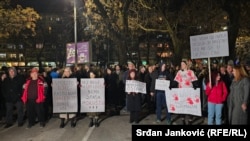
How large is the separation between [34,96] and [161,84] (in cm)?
394

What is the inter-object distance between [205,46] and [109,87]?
527 centimetres

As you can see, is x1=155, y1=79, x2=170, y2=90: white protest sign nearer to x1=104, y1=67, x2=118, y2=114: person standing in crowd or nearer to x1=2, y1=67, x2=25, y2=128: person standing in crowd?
x1=104, y1=67, x2=118, y2=114: person standing in crowd

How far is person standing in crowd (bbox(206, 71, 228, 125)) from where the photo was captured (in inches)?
410

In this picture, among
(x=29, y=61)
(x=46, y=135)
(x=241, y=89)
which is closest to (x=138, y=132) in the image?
(x=241, y=89)

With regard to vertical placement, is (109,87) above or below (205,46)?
below

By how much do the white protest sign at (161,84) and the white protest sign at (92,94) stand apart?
168 centimetres

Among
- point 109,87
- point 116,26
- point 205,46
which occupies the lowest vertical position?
point 109,87

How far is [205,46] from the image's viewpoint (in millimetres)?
11625

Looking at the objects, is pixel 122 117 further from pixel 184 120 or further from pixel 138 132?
pixel 138 132

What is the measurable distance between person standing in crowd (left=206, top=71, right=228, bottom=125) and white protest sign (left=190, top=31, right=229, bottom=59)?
2.79 ft

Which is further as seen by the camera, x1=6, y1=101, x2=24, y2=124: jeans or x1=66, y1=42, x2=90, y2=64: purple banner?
x1=66, y1=42, x2=90, y2=64: purple banner

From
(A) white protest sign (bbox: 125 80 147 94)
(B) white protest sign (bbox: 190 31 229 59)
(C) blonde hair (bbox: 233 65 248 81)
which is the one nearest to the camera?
(C) blonde hair (bbox: 233 65 248 81)

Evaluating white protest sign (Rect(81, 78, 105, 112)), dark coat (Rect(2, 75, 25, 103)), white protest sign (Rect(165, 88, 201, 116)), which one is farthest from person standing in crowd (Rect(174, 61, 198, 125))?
dark coat (Rect(2, 75, 25, 103))

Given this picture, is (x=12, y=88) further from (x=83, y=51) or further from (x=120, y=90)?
(x=120, y=90)
